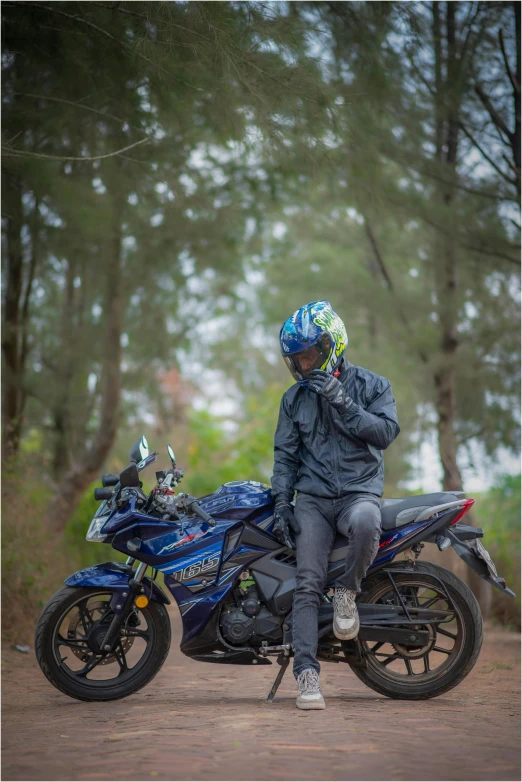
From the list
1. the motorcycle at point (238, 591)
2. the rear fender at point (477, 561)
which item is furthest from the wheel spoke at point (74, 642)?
the rear fender at point (477, 561)

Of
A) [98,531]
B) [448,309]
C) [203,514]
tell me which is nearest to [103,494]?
[98,531]

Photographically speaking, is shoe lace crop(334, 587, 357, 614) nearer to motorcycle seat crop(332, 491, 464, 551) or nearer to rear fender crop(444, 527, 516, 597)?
motorcycle seat crop(332, 491, 464, 551)

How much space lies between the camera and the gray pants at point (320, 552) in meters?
4.60

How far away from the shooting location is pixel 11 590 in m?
7.62

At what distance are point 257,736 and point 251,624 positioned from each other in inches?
39.0

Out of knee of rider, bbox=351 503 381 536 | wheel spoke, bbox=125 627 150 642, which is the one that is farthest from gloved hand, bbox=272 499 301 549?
wheel spoke, bbox=125 627 150 642

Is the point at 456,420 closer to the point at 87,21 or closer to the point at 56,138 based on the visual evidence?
the point at 56,138

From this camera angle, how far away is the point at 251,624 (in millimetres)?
4809

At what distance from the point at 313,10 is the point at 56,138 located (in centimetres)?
271

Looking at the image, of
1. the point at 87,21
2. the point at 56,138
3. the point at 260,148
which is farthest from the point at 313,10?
the point at 56,138

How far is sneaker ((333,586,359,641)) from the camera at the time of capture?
15.4 ft

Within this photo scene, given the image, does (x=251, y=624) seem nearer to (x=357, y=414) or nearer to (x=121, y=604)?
(x=121, y=604)

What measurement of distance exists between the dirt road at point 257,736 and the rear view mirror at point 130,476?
4.18ft

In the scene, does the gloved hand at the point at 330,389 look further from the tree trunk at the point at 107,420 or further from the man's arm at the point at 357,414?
the tree trunk at the point at 107,420
